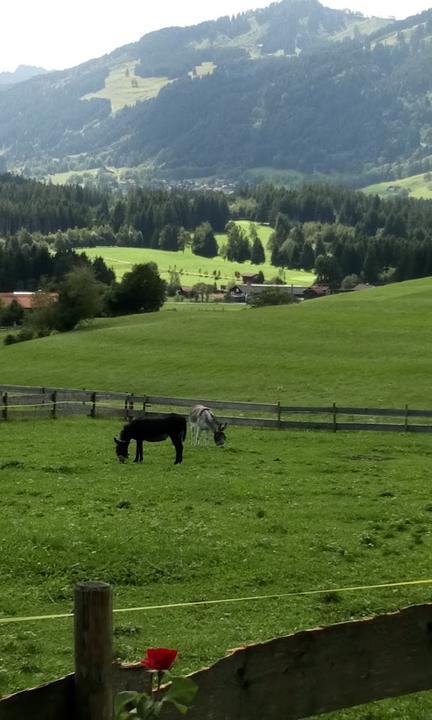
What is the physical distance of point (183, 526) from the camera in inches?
723

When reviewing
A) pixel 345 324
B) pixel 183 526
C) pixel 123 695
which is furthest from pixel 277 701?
pixel 345 324

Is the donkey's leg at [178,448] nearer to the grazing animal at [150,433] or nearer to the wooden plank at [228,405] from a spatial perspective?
the grazing animal at [150,433]

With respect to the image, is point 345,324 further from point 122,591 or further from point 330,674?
point 330,674

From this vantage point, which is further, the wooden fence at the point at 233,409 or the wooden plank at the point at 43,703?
the wooden fence at the point at 233,409

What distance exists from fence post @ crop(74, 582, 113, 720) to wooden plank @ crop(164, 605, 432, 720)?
0.48 m

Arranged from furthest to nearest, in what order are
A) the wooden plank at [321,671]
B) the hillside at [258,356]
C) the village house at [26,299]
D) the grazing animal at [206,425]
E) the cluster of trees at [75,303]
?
the village house at [26,299] < the cluster of trees at [75,303] < the hillside at [258,356] < the grazing animal at [206,425] < the wooden plank at [321,671]

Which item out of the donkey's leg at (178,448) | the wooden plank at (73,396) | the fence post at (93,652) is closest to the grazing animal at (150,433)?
the donkey's leg at (178,448)

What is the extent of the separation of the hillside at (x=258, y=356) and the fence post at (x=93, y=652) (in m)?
46.5

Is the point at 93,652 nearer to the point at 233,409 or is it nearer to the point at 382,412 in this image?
the point at 382,412

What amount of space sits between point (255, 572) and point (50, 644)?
4.69 meters

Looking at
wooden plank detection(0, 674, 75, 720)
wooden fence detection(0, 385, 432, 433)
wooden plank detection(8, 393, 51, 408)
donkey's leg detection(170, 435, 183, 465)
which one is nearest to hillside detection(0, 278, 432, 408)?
wooden fence detection(0, 385, 432, 433)

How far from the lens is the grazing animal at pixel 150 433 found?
28.4 metres

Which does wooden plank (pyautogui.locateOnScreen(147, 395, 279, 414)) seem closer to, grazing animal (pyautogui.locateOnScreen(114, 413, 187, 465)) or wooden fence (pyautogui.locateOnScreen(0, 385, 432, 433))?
wooden fence (pyautogui.locateOnScreen(0, 385, 432, 433))

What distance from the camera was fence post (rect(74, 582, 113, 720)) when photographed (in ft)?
15.0
